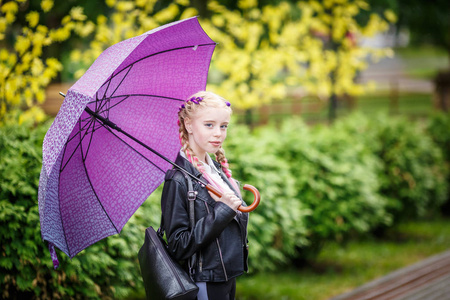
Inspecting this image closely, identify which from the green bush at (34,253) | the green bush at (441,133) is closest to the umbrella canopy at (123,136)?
the green bush at (34,253)

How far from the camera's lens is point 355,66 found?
26.2 feet

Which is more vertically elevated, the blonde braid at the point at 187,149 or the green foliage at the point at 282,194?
the blonde braid at the point at 187,149

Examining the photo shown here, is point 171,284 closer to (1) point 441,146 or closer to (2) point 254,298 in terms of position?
(2) point 254,298

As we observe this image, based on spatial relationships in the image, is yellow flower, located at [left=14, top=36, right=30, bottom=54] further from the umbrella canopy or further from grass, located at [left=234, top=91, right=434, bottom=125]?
grass, located at [left=234, top=91, right=434, bottom=125]

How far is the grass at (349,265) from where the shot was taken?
529 cm

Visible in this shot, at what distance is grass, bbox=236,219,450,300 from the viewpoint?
208 inches

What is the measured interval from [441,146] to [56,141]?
8.15 m

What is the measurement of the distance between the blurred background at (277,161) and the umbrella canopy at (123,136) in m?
0.80

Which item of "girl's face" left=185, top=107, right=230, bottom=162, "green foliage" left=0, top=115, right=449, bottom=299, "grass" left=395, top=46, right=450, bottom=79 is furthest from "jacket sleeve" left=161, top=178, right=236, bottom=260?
"grass" left=395, top=46, right=450, bottom=79

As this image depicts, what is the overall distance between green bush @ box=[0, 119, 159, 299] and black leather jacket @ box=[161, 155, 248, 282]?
1.22m

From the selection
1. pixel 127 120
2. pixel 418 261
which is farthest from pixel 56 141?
pixel 418 261

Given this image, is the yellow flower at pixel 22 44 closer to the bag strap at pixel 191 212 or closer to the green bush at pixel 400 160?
the bag strap at pixel 191 212

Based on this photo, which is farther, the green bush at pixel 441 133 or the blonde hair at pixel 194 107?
the green bush at pixel 441 133

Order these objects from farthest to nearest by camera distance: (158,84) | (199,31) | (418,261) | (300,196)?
(418,261), (300,196), (158,84), (199,31)
